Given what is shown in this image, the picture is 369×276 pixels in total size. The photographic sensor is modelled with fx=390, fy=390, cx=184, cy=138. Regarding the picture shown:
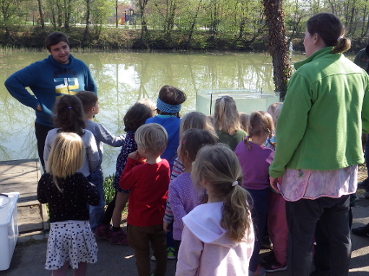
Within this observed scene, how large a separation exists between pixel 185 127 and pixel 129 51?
2598cm

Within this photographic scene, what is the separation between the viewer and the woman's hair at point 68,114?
2.78m

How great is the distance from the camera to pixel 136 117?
3182mm

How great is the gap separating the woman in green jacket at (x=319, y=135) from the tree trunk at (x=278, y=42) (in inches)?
169

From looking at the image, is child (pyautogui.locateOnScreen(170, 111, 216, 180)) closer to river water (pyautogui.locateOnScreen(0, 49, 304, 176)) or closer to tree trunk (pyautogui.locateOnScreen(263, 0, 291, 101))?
river water (pyautogui.locateOnScreen(0, 49, 304, 176))

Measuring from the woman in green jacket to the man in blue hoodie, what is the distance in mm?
2266

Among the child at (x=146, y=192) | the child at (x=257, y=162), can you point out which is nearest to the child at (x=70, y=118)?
the child at (x=146, y=192)

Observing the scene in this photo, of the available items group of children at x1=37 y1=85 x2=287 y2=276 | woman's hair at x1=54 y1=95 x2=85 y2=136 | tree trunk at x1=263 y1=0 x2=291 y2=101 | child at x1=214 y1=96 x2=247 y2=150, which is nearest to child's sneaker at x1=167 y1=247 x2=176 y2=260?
group of children at x1=37 y1=85 x2=287 y2=276

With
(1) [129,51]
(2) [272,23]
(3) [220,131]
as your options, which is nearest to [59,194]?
(3) [220,131]

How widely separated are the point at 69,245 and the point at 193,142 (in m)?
1.03

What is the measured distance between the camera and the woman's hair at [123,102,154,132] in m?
3.16

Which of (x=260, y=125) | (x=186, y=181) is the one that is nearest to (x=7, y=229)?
(x=186, y=181)

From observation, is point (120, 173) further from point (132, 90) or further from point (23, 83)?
point (132, 90)

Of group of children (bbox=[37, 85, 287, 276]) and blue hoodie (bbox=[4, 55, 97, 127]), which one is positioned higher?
blue hoodie (bbox=[4, 55, 97, 127])

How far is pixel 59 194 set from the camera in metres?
2.42
